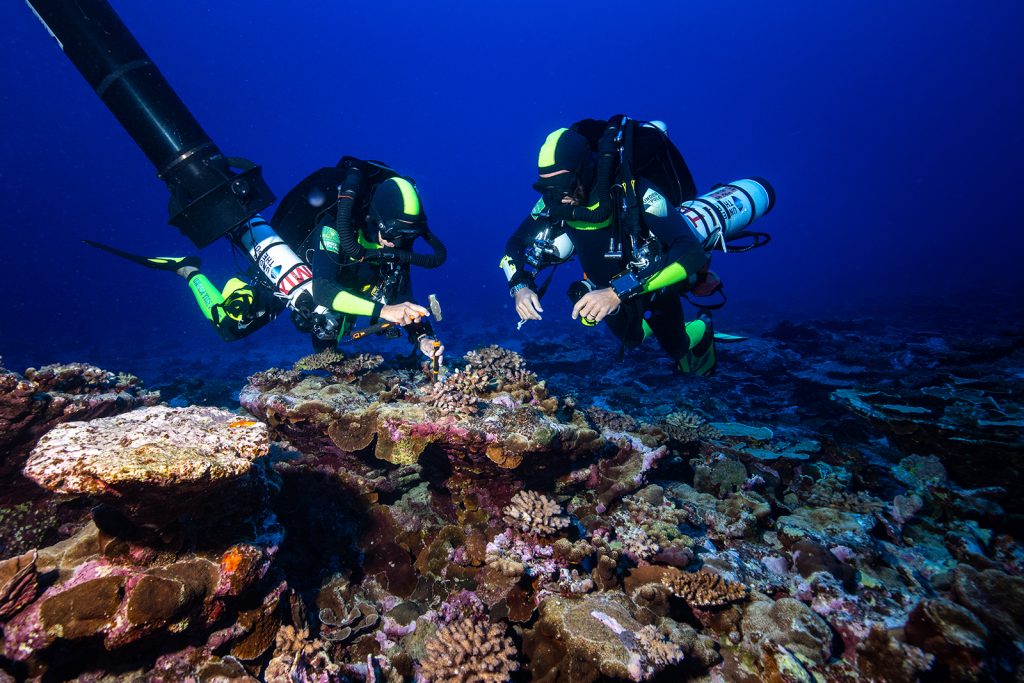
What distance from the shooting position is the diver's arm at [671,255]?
4340mm

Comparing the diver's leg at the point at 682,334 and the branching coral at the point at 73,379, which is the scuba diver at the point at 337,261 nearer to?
the branching coral at the point at 73,379

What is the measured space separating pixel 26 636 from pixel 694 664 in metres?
4.19

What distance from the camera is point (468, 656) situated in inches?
112

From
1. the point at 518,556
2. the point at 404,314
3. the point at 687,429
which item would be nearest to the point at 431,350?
the point at 404,314

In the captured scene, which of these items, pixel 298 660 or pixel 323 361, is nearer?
pixel 298 660

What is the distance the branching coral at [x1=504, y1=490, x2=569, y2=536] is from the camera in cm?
354

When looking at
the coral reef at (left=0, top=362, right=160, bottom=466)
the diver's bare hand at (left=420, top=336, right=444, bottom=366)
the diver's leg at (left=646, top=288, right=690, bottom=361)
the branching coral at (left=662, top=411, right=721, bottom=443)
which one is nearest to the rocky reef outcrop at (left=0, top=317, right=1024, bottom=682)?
the branching coral at (left=662, top=411, right=721, bottom=443)

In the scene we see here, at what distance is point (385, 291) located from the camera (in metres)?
5.44

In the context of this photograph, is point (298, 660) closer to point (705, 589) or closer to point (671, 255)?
point (705, 589)

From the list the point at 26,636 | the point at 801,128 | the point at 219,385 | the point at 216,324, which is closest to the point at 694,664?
the point at 26,636

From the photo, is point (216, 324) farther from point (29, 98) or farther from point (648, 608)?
point (29, 98)

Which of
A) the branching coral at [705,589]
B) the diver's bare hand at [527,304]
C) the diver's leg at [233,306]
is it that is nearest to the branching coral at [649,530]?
the branching coral at [705,589]

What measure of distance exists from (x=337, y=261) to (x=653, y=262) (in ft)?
12.9

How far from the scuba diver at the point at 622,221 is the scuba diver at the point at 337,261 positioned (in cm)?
147
